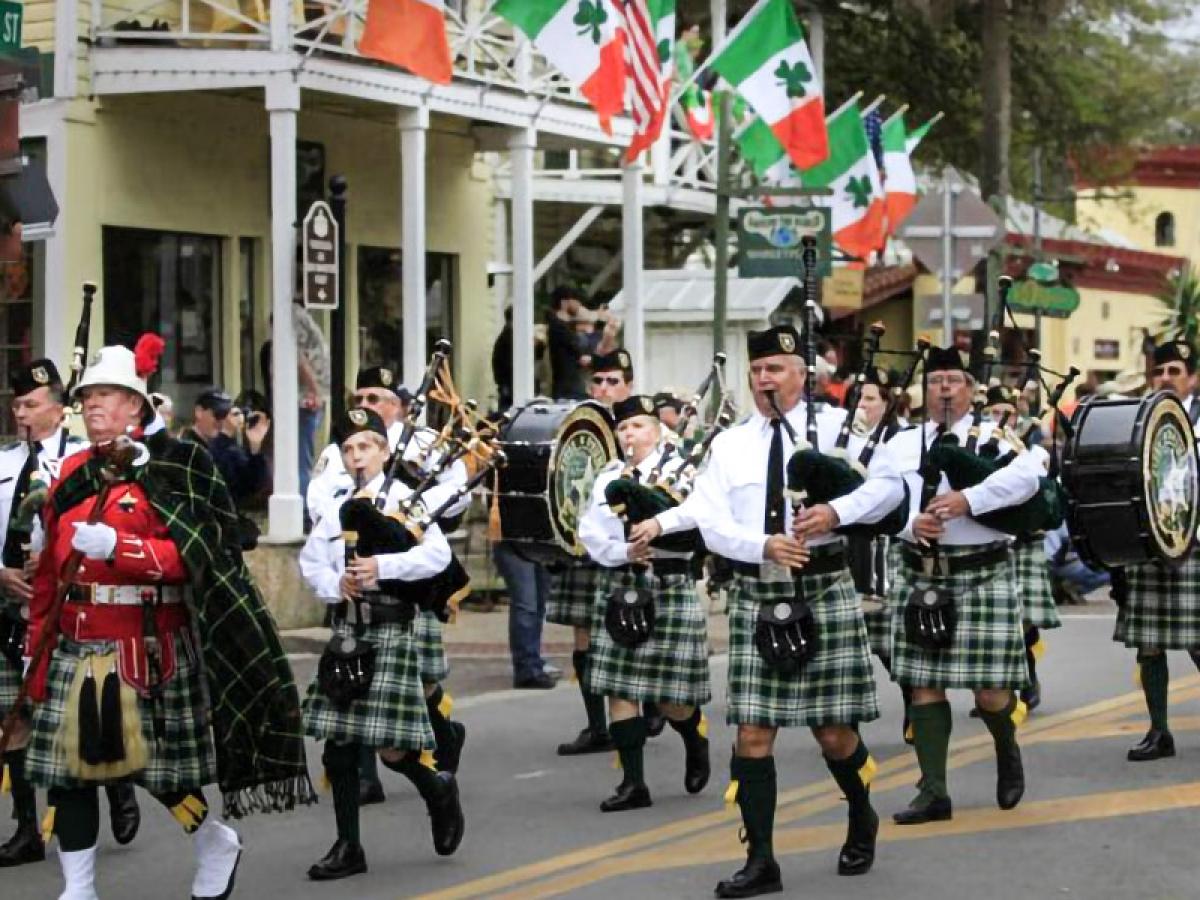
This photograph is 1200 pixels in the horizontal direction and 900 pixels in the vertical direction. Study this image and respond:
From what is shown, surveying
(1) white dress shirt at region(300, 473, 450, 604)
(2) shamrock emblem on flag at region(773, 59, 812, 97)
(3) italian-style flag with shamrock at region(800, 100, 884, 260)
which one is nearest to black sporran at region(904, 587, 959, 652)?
(1) white dress shirt at region(300, 473, 450, 604)

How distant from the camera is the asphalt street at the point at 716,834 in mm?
8172

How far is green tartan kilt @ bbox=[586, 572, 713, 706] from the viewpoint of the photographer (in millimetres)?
10047

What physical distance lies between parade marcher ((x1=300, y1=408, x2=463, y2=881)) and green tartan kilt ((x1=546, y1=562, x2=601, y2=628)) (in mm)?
2821

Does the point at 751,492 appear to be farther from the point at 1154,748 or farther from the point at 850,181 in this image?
the point at 850,181

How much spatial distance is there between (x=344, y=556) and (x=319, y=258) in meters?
8.05

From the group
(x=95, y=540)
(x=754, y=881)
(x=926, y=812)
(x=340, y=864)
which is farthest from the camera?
(x=926, y=812)

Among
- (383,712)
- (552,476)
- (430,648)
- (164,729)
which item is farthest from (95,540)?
(552,476)

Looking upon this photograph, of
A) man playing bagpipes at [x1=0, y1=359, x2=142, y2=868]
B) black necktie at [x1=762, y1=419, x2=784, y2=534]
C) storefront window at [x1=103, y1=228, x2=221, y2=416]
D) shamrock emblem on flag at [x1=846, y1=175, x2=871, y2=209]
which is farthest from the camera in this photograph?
shamrock emblem on flag at [x1=846, y1=175, x2=871, y2=209]

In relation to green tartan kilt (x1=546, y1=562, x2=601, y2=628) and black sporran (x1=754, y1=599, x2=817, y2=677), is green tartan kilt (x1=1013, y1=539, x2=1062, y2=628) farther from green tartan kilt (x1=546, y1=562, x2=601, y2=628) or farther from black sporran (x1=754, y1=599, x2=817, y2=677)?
black sporran (x1=754, y1=599, x2=817, y2=677)

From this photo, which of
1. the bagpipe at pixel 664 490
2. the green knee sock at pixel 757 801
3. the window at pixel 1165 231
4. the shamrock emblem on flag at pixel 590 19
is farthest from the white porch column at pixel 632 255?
the window at pixel 1165 231

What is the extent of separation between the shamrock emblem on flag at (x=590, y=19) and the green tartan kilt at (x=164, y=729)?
10531 millimetres

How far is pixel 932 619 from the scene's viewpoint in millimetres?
9445

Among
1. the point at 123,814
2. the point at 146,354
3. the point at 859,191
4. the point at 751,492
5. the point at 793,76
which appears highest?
the point at 793,76

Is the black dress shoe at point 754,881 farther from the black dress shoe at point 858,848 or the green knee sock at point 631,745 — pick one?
the green knee sock at point 631,745
